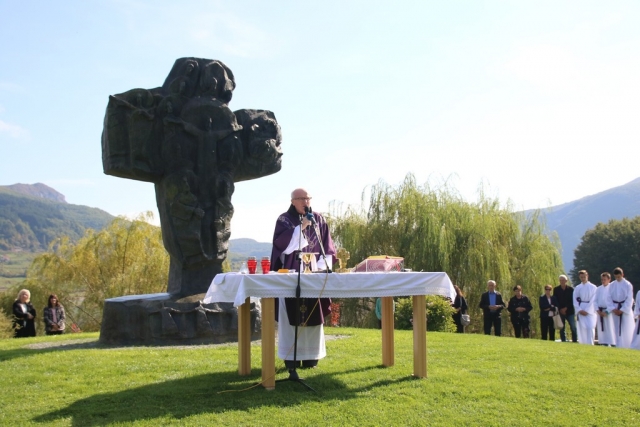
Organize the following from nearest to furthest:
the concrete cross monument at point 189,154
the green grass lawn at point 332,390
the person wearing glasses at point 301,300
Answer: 1. the green grass lawn at point 332,390
2. the person wearing glasses at point 301,300
3. the concrete cross monument at point 189,154

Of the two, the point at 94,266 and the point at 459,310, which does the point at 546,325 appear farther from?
the point at 94,266

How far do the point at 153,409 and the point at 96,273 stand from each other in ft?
59.3

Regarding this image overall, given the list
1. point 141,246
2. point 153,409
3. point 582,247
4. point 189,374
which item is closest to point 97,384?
point 189,374

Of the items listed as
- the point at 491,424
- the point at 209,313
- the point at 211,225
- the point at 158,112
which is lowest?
the point at 491,424

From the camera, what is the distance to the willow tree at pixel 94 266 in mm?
21422

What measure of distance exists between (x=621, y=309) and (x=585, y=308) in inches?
30.7

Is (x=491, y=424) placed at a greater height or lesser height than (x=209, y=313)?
lesser

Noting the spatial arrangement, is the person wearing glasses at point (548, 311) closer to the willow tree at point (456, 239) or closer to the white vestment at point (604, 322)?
the white vestment at point (604, 322)

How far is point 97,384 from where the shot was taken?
20.7ft

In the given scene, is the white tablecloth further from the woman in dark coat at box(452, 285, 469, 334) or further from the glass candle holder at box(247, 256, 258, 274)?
the woman in dark coat at box(452, 285, 469, 334)

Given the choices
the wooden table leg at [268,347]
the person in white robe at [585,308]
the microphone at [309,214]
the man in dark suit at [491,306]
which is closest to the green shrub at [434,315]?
the man in dark suit at [491,306]

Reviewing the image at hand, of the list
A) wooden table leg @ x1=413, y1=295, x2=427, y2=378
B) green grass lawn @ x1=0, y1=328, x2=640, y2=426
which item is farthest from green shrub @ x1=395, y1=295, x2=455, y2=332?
wooden table leg @ x1=413, y1=295, x2=427, y2=378

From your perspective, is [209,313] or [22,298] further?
[22,298]

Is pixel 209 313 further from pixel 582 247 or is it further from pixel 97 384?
pixel 582 247
